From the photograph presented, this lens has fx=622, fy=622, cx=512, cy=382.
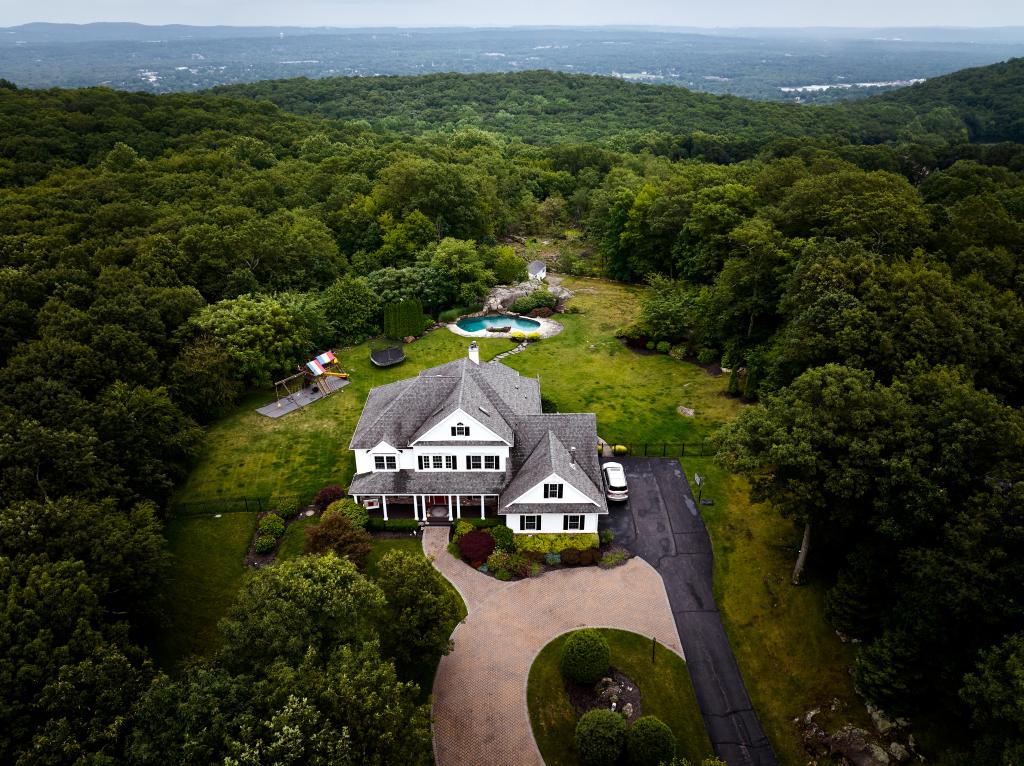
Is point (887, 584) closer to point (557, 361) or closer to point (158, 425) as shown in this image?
point (557, 361)

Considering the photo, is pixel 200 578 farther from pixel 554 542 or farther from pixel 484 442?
pixel 554 542

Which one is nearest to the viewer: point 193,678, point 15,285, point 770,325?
point 193,678

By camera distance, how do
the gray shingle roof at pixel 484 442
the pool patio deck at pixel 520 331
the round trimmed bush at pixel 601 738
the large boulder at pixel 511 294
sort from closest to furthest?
A: the round trimmed bush at pixel 601 738 < the gray shingle roof at pixel 484 442 < the pool patio deck at pixel 520 331 < the large boulder at pixel 511 294

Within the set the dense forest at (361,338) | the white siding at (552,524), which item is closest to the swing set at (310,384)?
the dense forest at (361,338)

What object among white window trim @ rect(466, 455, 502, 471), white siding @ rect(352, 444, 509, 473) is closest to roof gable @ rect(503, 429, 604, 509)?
white window trim @ rect(466, 455, 502, 471)

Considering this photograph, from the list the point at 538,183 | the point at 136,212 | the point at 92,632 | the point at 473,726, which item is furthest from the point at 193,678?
the point at 538,183

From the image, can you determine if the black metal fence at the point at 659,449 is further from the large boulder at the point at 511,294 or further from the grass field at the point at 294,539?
the large boulder at the point at 511,294
